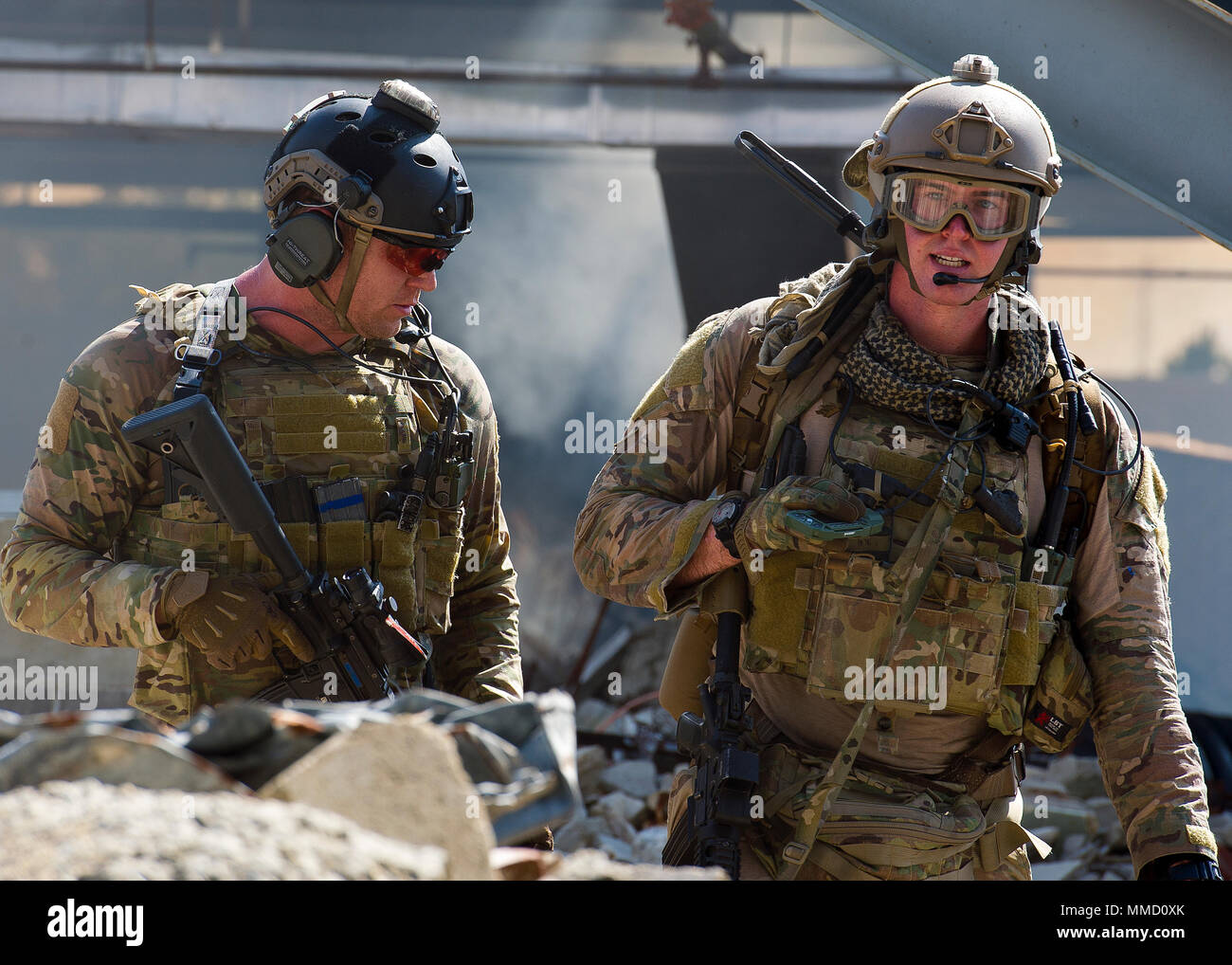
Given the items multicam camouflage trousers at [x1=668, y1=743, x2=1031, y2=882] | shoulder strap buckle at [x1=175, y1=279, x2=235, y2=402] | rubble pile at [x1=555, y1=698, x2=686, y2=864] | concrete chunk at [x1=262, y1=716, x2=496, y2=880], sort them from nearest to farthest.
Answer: concrete chunk at [x1=262, y1=716, x2=496, y2=880], multicam camouflage trousers at [x1=668, y1=743, x2=1031, y2=882], shoulder strap buckle at [x1=175, y1=279, x2=235, y2=402], rubble pile at [x1=555, y1=698, x2=686, y2=864]

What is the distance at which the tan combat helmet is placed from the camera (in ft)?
9.14

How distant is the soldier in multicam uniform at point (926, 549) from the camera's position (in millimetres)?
2689

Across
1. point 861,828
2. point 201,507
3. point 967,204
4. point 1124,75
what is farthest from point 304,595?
point 1124,75

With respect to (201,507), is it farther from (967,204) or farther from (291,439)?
(967,204)

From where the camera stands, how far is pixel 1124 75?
3.59 meters

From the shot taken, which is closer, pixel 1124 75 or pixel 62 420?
pixel 62 420

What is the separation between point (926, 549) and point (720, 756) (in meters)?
0.59

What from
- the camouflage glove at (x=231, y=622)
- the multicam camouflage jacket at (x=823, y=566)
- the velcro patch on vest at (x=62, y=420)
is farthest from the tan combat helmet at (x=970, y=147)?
the velcro patch on vest at (x=62, y=420)

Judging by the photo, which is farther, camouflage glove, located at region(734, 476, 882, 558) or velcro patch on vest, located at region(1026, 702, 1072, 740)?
velcro patch on vest, located at region(1026, 702, 1072, 740)

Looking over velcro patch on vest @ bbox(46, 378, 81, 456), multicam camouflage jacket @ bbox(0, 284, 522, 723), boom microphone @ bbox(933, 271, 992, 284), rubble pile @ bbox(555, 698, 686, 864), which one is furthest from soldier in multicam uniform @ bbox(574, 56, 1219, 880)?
rubble pile @ bbox(555, 698, 686, 864)

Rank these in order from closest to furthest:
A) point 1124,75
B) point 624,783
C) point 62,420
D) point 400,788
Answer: point 400,788 → point 62,420 → point 1124,75 → point 624,783

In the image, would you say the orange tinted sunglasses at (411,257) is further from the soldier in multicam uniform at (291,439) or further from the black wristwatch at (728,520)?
the black wristwatch at (728,520)

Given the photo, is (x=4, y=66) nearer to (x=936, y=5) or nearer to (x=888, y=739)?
(x=936, y=5)

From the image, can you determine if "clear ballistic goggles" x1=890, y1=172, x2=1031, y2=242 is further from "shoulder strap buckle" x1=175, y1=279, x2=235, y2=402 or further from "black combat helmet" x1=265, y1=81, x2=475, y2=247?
"shoulder strap buckle" x1=175, y1=279, x2=235, y2=402
